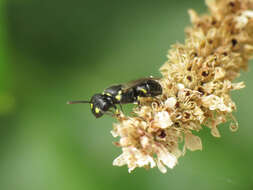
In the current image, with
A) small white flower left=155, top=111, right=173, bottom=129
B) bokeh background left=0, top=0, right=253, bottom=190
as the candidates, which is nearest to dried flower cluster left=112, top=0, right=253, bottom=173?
small white flower left=155, top=111, right=173, bottom=129

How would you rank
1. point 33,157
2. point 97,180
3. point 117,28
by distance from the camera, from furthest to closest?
point 117,28
point 33,157
point 97,180

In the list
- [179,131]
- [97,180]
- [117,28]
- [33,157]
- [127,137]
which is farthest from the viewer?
[117,28]

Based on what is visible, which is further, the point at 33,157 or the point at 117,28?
the point at 117,28

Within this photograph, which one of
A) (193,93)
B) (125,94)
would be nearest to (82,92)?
(125,94)

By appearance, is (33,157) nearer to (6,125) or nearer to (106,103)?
(6,125)

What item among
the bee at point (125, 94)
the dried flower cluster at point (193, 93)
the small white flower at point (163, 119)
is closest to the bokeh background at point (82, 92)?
the dried flower cluster at point (193, 93)

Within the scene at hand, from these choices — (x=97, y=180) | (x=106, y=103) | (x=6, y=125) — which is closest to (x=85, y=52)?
(x=6, y=125)

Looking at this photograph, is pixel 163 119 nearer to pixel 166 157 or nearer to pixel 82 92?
pixel 166 157
